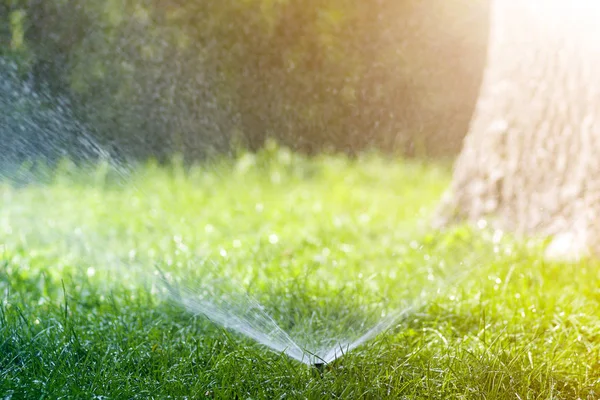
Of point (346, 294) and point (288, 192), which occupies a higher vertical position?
point (346, 294)

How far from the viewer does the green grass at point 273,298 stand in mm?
2299

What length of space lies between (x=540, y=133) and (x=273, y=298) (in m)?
1.82

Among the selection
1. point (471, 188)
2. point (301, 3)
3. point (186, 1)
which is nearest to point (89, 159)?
point (186, 1)

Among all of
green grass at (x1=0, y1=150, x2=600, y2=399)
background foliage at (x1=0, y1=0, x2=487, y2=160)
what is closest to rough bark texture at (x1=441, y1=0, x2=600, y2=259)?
green grass at (x1=0, y1=150, x2=600, y2=399)

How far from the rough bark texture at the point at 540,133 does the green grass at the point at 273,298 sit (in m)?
0.22

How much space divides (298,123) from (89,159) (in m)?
2.20

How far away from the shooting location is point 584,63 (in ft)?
12.2

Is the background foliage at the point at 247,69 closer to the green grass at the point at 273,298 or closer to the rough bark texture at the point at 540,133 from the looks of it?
the green grass at the point at 273,298

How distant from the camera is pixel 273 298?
3.04 m

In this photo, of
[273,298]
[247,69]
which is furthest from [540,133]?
[247,69]

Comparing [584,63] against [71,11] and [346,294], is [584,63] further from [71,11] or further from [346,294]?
[71,11]

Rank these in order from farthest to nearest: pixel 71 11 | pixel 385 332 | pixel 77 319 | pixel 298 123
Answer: pixel 298 123 < pixel 71 11 < pixel 77 319 < pixel 385 332

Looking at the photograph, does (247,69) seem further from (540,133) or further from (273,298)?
(273,298)

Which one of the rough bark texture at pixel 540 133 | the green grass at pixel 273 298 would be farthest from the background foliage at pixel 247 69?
the rough bark texture at pixel 540 133
